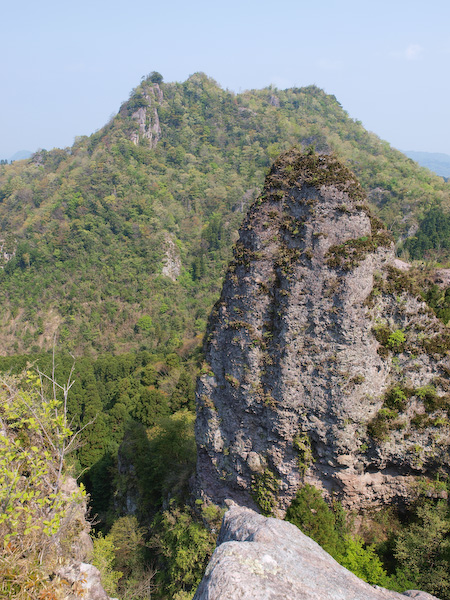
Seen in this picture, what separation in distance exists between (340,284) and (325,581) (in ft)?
34.6

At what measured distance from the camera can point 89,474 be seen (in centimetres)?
3716

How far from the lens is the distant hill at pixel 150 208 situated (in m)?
81.5

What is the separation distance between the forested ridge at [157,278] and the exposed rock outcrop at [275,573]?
410cm

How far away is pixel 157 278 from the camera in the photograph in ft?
302

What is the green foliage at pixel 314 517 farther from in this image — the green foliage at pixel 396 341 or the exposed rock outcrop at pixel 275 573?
the exposed rock outcrop at pixel 275 573

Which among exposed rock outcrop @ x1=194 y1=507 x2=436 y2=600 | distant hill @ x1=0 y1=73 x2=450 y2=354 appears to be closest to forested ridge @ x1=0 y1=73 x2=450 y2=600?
distant hill @ x1=0 y1=73 x2=450 y2=354

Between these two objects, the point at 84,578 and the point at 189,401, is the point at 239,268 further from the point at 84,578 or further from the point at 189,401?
the point at 189,401

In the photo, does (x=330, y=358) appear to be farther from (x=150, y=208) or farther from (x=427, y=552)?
(x=150, y=208)

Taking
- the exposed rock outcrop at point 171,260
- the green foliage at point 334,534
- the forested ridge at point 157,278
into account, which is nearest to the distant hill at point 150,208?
the exposed rock outcrop at point 171,260

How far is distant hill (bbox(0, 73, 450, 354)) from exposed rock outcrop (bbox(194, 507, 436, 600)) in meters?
52.1

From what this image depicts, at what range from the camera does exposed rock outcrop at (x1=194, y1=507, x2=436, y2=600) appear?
5.61m

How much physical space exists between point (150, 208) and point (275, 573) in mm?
105718

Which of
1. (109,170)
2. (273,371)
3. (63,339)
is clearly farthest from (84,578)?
(109,170)

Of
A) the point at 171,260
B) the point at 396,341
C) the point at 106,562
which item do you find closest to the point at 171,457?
the point at 106,562
